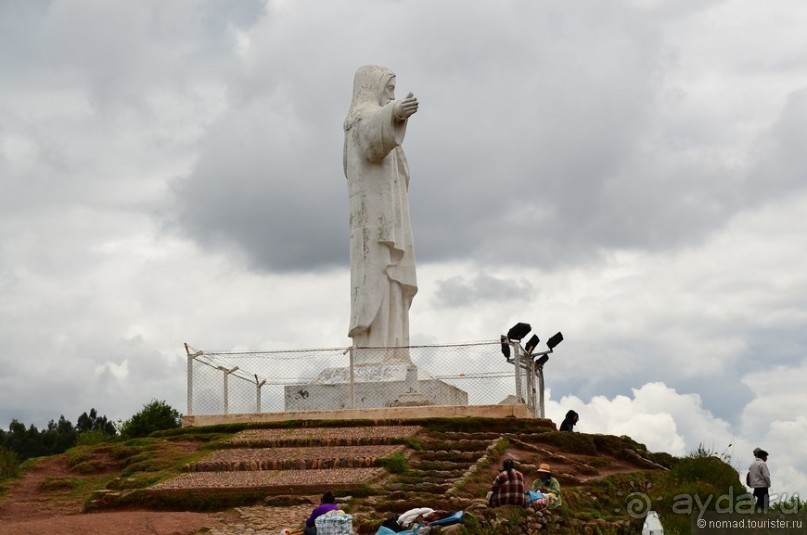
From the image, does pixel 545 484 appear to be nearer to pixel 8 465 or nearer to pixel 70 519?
pixel 70 519

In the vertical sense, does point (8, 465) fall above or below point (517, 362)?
below

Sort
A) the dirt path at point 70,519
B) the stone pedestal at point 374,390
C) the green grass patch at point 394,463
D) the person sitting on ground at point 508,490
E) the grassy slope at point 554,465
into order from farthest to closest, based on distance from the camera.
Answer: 1. the stone pedestal at point 374,390
2. the green grass patch at point 394,463
3. the grassy slope at point 554,465
4. the dirt path at point 70,519
5. the person sitting on ground at point 508,490

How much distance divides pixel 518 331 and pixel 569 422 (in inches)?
77.5

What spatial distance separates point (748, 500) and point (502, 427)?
17.8 feet

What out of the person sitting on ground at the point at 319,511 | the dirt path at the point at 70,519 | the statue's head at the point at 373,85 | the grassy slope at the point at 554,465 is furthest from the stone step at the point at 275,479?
the statue's head at the point at 373,85

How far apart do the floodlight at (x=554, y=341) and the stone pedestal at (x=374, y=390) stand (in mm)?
1891

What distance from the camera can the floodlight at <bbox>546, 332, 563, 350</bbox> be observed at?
24.4 m

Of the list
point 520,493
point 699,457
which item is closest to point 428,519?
point 520,493

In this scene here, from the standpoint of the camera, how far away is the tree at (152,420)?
30.5m

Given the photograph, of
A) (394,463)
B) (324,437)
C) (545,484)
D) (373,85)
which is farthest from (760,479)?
(373,85)

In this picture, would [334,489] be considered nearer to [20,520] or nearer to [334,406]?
[20,520]

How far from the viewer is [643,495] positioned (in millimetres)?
19062

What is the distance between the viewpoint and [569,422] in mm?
23672

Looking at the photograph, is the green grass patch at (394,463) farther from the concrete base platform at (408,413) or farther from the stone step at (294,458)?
the concrete base platform at (408,413)
